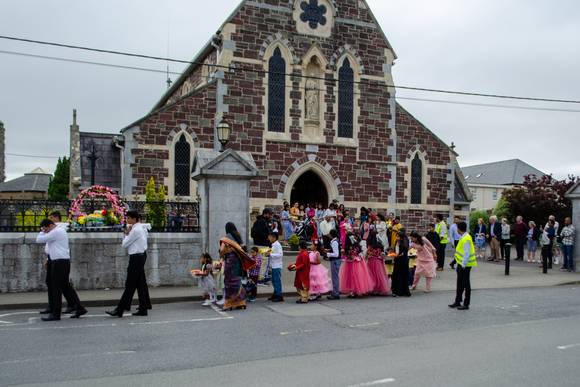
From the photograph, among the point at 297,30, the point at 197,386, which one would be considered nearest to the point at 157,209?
the point at 197,386

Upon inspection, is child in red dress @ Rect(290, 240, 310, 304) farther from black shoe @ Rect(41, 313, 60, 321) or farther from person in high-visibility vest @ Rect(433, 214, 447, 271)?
person in high-visibility vest @ Rect(433, 214, 447, 271)

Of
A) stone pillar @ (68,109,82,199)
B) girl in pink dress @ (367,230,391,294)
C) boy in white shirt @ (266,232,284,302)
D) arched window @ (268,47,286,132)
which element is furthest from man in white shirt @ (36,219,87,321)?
arched window @ (268,47,286,132)

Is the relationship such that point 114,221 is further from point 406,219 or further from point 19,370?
point 406,219

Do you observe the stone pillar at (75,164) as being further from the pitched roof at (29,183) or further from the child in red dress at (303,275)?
the pitched roof at (29,183)

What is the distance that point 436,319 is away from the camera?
8461 millimetres

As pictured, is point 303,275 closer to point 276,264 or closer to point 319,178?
point 276,264

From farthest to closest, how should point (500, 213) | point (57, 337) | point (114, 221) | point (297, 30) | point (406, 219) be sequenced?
point (500, 213)
point (406, 219)
point (297, 30)
point (114, 221)
point (57, 337)

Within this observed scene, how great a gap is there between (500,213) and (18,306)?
88.0 ft

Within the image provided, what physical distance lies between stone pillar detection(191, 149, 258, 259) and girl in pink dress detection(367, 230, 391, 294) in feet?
10.1

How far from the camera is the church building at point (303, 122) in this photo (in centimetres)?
1856

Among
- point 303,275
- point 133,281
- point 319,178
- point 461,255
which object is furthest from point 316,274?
point 319,178

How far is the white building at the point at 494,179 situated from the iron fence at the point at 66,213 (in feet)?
131

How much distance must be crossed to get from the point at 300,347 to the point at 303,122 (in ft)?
48.3

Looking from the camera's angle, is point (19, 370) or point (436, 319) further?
point (436, 319)
